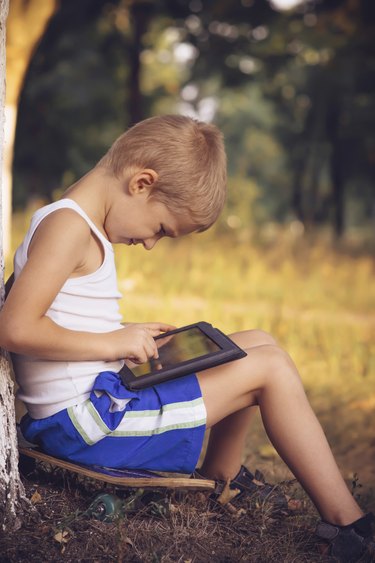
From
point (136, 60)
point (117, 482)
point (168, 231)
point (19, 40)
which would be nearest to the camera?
point (117, 482)

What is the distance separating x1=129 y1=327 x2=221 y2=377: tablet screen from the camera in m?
2.46

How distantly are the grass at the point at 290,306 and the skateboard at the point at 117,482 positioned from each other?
187mm

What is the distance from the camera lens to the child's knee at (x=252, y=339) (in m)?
2.69

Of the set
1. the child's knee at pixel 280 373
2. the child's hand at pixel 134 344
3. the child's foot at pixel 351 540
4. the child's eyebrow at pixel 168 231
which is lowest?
the child's foot at pixel 351 540

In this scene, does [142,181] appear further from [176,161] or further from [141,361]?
[141,361]

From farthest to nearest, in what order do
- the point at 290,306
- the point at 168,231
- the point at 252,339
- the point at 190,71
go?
the point at 190,71, the point at 290,306, the point at 252,339, the point at 168,231

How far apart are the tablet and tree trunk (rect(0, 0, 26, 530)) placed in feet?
1.30

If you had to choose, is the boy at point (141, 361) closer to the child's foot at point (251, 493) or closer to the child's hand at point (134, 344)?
the child's hand at point (134, 344)

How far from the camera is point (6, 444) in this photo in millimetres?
2328

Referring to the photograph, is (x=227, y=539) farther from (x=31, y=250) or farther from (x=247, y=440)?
(x=247, y=440)

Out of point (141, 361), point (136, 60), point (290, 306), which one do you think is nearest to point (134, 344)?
point (141, 361)

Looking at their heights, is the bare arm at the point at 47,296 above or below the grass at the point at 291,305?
above

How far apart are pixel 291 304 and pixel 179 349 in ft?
17.3

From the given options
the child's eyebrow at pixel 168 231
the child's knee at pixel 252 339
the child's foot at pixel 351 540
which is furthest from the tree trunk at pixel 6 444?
the child's foot at pixel 351 540
